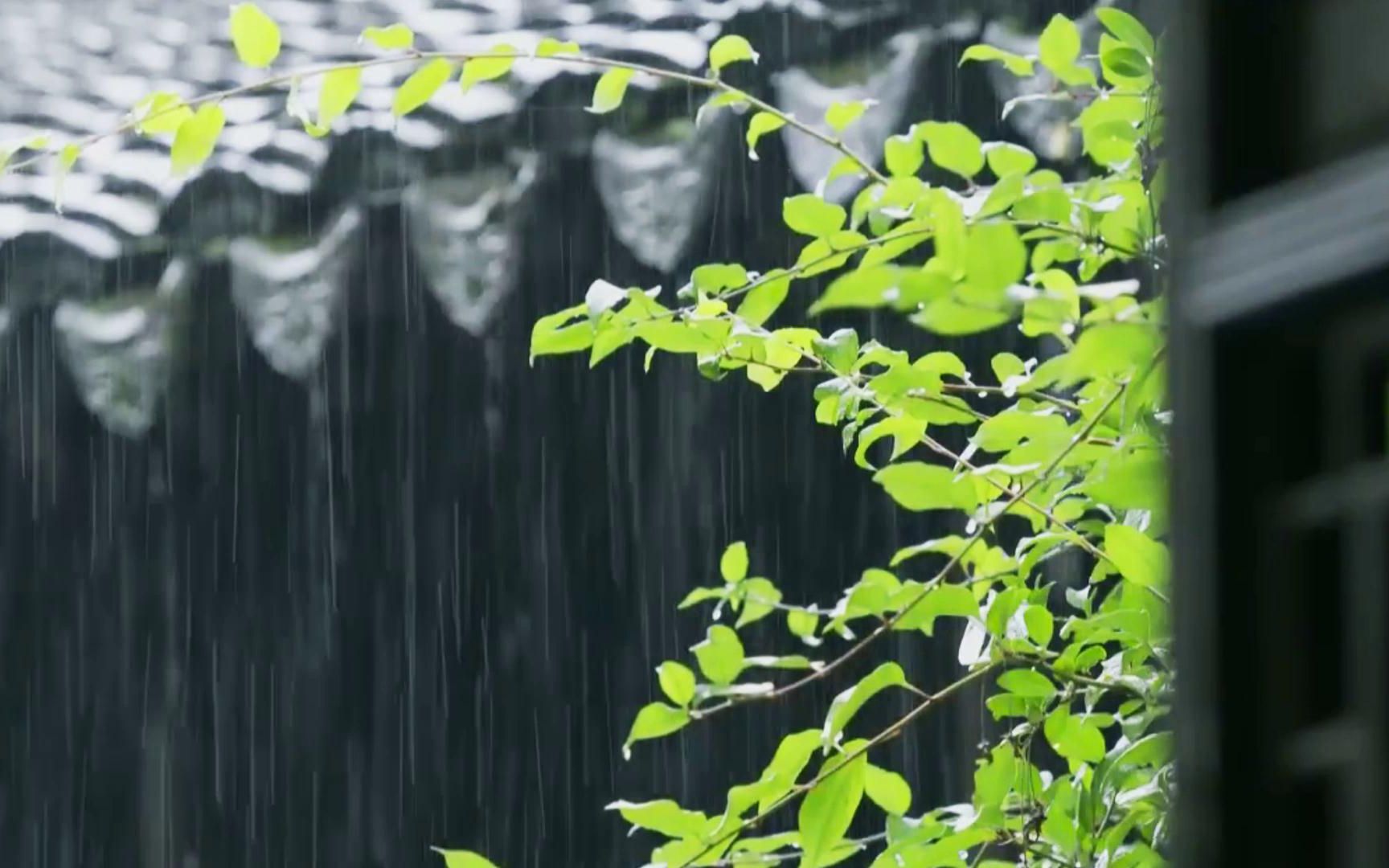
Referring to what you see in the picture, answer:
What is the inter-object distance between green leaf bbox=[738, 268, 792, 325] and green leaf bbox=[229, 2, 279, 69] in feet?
1.16

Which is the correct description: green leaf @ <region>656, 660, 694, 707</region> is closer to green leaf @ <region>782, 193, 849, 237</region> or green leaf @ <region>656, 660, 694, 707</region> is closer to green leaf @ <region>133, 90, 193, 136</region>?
green leaf @ <region>782, 193, 849, 237</region>

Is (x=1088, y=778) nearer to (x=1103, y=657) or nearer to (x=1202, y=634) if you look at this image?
(x=1103, y=657)

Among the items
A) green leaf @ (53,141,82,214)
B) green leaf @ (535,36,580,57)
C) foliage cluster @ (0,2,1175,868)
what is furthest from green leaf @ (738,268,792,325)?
green leaf @ (53,141,82,214)

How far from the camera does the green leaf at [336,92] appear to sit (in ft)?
3.83

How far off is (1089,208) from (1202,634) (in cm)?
60

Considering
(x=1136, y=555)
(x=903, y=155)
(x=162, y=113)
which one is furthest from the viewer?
(x=162, y=113)

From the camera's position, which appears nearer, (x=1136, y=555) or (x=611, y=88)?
(x=1136, y=555)

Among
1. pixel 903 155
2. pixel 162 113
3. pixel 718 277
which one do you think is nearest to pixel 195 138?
pixel 162 113

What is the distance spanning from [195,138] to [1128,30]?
601 mm

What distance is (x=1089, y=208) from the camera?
3.20ft

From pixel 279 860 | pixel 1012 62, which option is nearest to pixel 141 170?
pixel 279 860

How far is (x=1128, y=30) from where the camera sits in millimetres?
1074

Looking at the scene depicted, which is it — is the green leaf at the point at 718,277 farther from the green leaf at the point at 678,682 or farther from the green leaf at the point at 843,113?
the green leaf at the point at 678,682

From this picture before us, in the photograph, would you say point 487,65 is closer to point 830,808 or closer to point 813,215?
point 813,215
